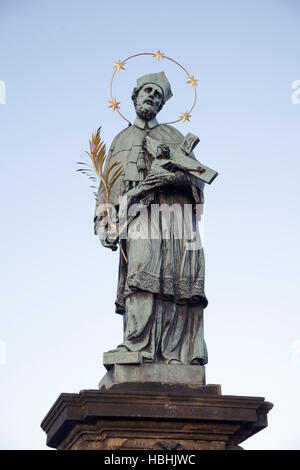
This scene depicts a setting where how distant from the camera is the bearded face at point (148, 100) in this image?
12867 millimetres

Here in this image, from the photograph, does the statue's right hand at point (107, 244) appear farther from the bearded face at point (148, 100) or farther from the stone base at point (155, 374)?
the bearded face at point (148, 100)

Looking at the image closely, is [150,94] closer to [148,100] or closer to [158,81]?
[148,100]

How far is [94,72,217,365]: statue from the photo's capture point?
1155 cm

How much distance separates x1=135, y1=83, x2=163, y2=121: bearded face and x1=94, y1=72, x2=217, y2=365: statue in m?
0.01

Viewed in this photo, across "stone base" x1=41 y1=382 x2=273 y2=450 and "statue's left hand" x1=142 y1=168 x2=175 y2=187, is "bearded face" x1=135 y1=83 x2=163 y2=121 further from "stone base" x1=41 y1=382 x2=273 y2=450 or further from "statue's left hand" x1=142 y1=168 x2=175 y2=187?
"stone base" x1=41 y1=382 x2=273 y2=450

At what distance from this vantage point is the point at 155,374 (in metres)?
11.1

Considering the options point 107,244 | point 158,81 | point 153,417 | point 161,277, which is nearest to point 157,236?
point 161,277

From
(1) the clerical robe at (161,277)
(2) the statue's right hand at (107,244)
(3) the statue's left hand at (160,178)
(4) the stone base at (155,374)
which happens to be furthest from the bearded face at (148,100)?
(4) the stone base at (155,374)

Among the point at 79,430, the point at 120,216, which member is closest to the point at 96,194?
the point at 120,216

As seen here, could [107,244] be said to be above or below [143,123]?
below

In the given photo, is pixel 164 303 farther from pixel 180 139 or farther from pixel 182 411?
pixel 180 139

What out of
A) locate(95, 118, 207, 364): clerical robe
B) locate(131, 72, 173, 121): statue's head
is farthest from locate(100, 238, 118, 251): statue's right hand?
locate(131, 72, 173, 121): statue's head

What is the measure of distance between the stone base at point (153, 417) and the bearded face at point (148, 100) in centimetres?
393

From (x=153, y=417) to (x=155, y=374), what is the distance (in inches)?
28.6
